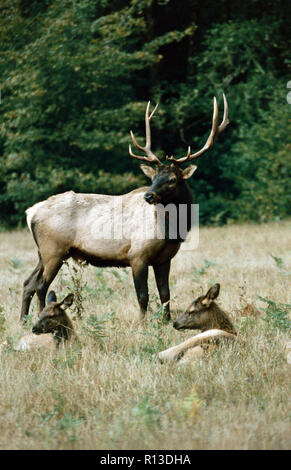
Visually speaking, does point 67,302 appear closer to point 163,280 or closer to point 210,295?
point 210,295

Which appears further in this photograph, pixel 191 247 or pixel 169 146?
pixel 169 146

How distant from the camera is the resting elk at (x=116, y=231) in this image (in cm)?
652

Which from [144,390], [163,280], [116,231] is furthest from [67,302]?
[144,390]

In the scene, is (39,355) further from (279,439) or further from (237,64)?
(237,64)

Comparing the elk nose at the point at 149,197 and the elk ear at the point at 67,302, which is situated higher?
the elk nose at the point at 149,197

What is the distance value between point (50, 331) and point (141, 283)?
1400mm

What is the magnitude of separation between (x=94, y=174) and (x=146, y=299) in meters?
10.4

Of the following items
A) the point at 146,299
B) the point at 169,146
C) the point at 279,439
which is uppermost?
the point at 279,439

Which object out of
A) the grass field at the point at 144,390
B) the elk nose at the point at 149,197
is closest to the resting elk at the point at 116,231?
the elk nose at the point at 149,197

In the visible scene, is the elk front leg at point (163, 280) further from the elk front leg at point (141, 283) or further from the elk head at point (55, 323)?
the elk head at point (55, 323)

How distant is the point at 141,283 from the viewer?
21.6 ft

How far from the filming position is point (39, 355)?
5.06m

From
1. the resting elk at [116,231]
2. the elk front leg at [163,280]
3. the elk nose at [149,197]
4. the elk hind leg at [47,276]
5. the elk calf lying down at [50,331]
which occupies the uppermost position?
the elk nose at [149,197]

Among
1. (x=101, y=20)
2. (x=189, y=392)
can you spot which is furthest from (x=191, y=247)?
(x=189, y=392)
